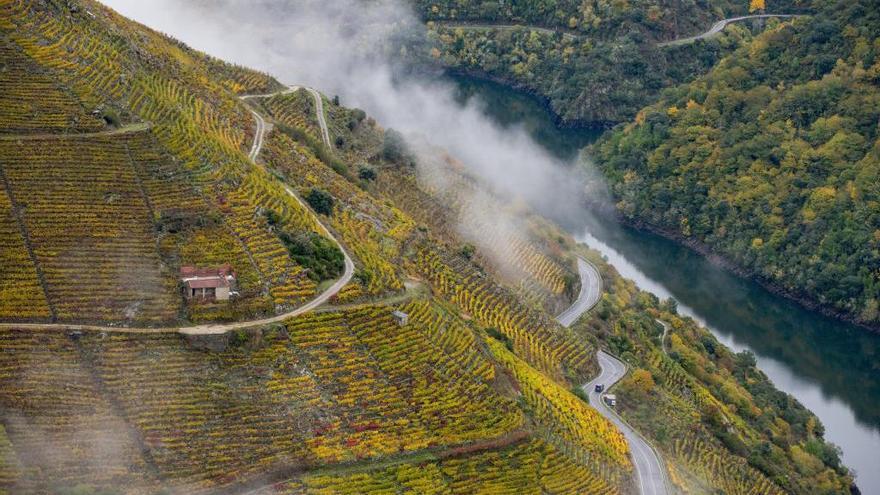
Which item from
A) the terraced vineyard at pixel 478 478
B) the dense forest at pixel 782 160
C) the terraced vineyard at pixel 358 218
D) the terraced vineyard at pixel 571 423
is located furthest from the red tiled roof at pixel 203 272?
the dense forest at pixel 782 160

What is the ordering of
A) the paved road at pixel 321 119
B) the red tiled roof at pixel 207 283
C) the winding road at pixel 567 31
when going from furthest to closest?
the winding road at pixel 567 31, the paved road at pixel 321 119, the red tiled roof at pixel 207 283

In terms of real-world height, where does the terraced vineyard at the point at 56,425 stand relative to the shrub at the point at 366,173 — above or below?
below

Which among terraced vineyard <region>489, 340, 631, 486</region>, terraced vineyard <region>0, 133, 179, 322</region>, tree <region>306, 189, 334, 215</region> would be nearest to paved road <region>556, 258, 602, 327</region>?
terraced vineyard <region>489, 340, 631, 486</region>

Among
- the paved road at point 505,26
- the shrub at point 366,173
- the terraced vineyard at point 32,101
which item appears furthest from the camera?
the paved road at point 505,26

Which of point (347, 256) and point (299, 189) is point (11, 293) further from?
point (299, 189)

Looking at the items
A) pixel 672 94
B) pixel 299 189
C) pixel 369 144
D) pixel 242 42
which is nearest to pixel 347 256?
pixel 299 189

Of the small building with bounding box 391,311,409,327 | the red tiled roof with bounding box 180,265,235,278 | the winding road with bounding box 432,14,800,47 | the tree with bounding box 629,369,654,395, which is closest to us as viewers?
the red tiled roof with bounding box 180,265,235,278

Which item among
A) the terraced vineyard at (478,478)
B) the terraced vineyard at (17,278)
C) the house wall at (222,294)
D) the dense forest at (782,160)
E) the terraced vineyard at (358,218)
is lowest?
the terraced vineyard at (478,478)

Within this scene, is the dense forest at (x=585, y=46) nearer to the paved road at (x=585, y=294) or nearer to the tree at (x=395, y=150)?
the paved road at (x=585, y=294)

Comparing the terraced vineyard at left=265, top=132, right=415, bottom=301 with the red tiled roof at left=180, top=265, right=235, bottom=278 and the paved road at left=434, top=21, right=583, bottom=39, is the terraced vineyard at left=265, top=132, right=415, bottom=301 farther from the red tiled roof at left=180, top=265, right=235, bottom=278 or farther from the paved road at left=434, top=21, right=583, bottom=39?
the paved road at left=434, top=21, right=583, bottom=39
